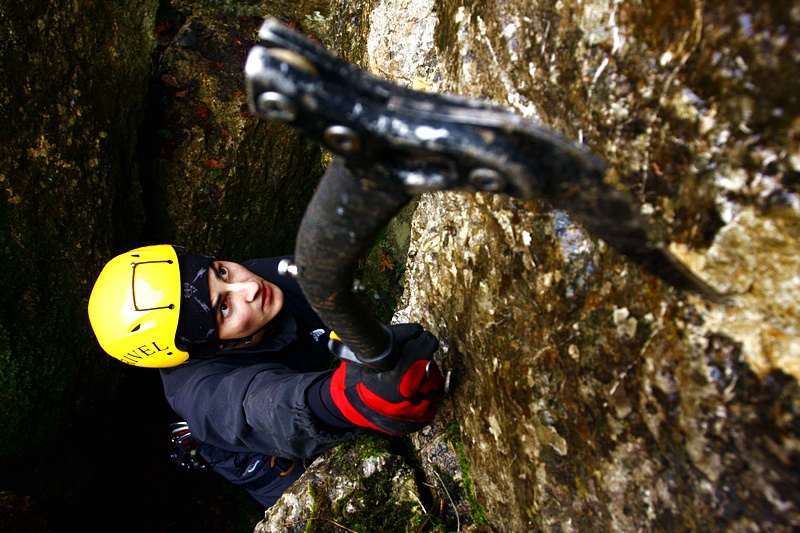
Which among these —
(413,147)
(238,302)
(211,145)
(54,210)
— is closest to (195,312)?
(238,302)

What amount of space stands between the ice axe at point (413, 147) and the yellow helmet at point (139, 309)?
2512 mm

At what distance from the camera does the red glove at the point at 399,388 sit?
236 centimetres

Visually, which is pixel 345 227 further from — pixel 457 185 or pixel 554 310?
pixel 554 310

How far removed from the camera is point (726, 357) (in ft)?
4.04

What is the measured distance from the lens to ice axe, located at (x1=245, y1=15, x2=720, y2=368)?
42.4 inches

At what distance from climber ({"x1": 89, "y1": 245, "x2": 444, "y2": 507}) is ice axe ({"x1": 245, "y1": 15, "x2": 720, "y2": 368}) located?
Answer: 1.08 metres

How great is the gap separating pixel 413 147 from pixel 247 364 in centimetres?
316

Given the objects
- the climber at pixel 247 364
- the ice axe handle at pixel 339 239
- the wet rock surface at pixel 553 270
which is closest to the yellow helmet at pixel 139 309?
the climber at pixel 247 364

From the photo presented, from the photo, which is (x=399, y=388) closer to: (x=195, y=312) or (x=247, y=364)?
(x=195, y=312)

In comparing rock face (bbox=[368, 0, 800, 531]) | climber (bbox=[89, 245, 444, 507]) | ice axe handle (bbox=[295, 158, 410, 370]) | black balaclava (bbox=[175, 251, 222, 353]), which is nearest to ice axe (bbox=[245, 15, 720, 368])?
ice axe handle (bbox=[295, 158, 410, 370])

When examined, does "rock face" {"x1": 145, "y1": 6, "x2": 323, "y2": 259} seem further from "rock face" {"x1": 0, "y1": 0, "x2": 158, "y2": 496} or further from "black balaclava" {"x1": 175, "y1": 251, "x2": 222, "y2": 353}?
"black balaclava" {"x1": 175, "y1": 251, "x2": 222, "y2": 353}

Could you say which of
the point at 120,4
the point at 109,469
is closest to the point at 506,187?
the point at 120,4

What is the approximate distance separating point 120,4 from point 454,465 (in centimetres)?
427

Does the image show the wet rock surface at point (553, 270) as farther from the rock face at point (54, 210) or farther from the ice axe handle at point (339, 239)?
the ice axe handle at point (339, 239)
